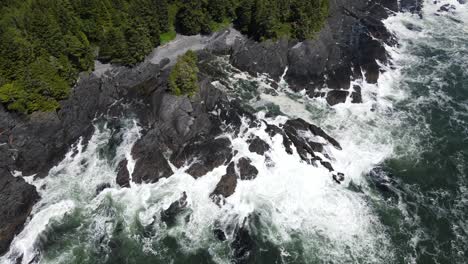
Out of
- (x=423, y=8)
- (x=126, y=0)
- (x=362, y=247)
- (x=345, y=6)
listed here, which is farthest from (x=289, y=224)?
(x=423, y=8)

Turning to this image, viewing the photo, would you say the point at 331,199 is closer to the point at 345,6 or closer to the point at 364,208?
the point at 364,208

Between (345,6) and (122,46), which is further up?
(122,46)

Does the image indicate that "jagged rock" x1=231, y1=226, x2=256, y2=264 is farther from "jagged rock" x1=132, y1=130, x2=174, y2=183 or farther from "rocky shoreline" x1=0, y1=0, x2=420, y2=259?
"jagged rock" x1=132, y1=130, x2=174, y2=183

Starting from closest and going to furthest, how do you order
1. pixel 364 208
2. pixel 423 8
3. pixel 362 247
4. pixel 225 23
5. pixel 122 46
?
pixel 362 247
pixel 364 208
pixel 122 46
pixel 225 23
pixel 423 8

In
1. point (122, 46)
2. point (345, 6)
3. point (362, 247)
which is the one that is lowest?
point (362, 247)

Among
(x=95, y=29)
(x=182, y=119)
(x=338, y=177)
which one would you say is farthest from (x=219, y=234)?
(x=95, y=29)

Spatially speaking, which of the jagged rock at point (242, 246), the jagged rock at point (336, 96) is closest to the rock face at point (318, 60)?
the jagged rock at point (336, 96)
